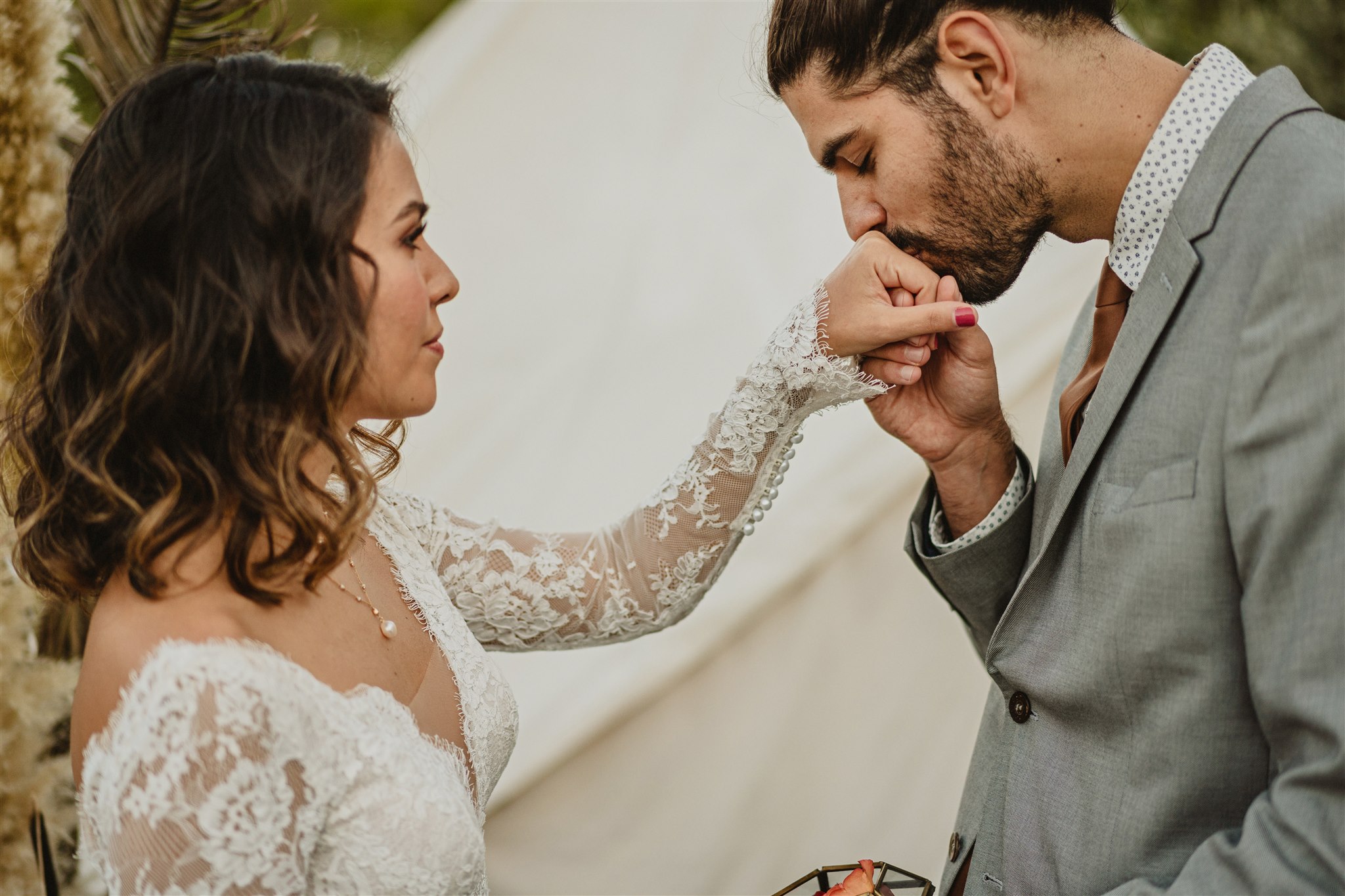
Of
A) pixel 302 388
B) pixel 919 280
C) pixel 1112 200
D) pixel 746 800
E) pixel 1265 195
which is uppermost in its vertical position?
pixel 1265 195

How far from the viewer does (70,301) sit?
139 centimetres

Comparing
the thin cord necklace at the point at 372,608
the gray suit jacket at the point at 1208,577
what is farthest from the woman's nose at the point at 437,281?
the gray suit jacket at the point at 1208,577

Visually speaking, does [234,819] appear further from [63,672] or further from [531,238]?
[531,238]

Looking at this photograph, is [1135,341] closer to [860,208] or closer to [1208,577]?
[1208,577]

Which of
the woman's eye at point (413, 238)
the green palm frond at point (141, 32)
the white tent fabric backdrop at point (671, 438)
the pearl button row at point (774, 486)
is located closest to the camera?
the woman's eye at point (413, 238)

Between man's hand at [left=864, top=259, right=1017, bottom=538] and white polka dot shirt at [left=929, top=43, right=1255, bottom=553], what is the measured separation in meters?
0.26

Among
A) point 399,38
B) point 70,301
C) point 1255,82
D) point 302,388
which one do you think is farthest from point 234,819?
point 399,38

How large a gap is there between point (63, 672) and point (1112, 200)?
186cm

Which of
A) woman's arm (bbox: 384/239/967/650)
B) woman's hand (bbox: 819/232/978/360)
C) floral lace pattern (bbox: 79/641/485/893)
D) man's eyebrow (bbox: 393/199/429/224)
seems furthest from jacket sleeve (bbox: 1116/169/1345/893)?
man's eyebrow (bbox: 393/199/429/224)

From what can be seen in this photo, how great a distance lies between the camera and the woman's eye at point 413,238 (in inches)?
60.6

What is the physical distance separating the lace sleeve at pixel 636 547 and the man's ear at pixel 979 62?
0.43m

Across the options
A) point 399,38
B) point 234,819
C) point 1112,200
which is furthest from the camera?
point 399,38

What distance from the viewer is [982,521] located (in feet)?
5.82

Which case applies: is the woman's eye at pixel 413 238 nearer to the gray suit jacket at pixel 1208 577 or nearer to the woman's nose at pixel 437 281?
the woman's nose at pixel 437 281
